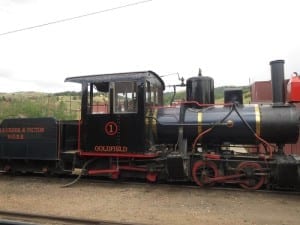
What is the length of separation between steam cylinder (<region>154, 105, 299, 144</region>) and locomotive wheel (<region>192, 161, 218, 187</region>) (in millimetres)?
704

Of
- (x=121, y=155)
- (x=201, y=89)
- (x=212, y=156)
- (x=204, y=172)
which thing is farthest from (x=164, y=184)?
(x=201, y=89)

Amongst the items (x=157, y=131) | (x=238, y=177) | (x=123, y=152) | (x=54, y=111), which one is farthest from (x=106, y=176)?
(x=54, y=111)

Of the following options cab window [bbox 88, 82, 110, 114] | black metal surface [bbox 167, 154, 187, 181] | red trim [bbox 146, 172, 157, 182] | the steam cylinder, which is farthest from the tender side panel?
black metal surface [bbox 167, 154, 187, 181]

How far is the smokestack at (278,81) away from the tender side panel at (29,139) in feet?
20.3

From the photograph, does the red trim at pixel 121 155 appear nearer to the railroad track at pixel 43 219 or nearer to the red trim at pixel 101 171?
the red trim at pixel 101 171

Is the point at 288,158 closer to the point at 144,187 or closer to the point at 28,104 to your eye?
the point at 144,187

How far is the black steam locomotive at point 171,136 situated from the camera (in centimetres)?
965

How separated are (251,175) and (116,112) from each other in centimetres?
383

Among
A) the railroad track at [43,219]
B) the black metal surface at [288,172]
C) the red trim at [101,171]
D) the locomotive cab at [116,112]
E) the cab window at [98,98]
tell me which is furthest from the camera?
the cab window at [98,98]

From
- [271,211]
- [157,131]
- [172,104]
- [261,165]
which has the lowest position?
[271,211]

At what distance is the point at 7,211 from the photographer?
7.65 m

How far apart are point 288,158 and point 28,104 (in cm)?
3159

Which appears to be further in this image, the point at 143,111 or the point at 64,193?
the point at 143,111

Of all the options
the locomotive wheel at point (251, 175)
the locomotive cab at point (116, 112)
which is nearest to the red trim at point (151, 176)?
the locomotive cab at point (116, 112)
